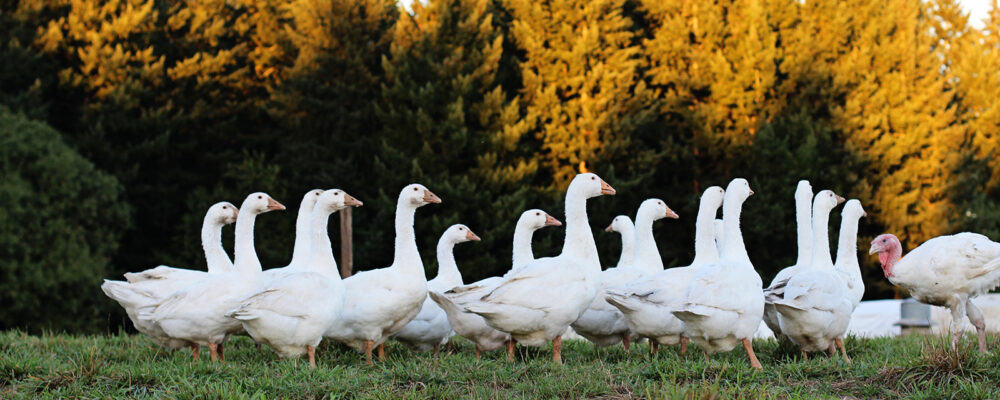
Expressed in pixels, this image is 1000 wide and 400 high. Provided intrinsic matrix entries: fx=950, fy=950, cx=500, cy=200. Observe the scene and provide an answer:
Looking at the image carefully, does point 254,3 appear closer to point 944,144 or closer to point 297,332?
point 944,144

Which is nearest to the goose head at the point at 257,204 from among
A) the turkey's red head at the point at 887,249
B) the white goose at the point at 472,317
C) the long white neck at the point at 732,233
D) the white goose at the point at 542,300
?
the white goose at the point at 472,317

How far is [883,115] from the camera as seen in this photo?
79.4 feet

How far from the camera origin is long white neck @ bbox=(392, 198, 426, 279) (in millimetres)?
9734

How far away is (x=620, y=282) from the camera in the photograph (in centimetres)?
1042

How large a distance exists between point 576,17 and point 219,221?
16.5m

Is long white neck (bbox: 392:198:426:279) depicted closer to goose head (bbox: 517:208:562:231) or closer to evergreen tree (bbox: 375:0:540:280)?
goose head (bbox: 517:208:562:231)

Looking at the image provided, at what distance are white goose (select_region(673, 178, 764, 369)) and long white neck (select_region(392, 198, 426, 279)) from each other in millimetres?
2704

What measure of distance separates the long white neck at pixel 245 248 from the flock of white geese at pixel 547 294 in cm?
1

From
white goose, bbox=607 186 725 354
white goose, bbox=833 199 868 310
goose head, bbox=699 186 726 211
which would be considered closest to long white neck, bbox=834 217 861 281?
white goose, bbox=833 199 868 310

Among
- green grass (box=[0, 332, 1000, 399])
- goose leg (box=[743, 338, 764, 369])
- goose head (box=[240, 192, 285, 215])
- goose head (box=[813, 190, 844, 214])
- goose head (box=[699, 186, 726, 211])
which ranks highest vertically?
goose head (box=[240, 192, 285, 215])

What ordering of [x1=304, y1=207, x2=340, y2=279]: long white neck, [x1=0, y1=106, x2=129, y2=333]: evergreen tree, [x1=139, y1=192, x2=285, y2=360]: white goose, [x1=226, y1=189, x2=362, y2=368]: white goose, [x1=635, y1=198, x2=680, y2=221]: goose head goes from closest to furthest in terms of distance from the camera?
1. [x1=226, y1=189, x2=362, y2=368]: white goose
2. [x1=139, y1=192, x2=285, y2=360]: white goose
3. [x1=304, y1=207, x2=340, y2=279]: long white neck
4. [x1=635, y1=198, x2=680, y2=221]: goose head
5. [x1=0, y1=106, x2=129, y2=333]: evergreen tree

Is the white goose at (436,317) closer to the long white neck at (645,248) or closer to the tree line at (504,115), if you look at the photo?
the long white neck at (645,248)

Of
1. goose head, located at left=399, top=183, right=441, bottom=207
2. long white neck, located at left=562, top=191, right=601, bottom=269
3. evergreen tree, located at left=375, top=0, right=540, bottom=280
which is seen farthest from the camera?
evergreen tree, located at left=375, top=0, right=540, bottom=280

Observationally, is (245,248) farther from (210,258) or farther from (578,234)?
(578,234)
